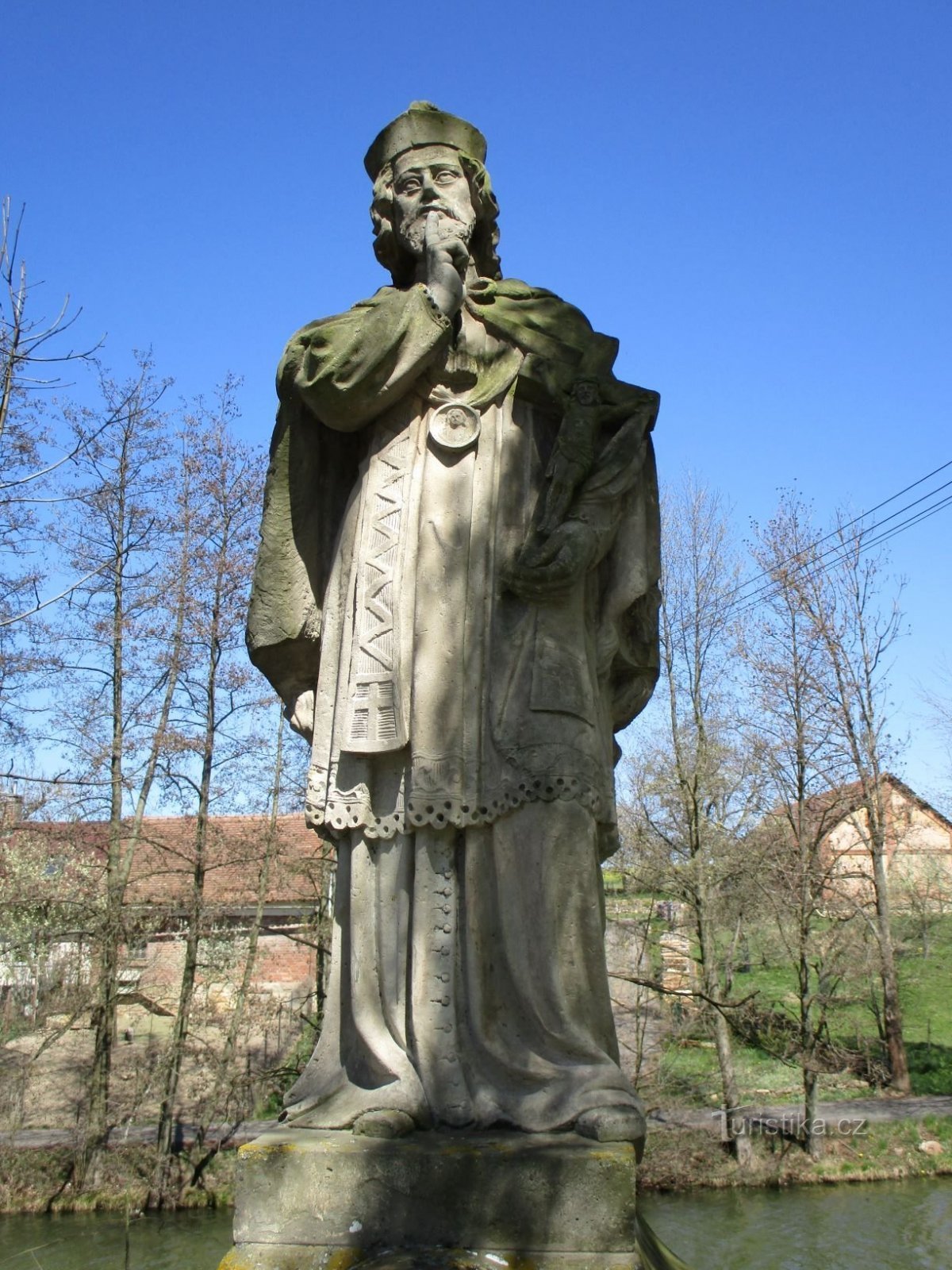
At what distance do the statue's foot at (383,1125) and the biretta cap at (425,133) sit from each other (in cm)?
335

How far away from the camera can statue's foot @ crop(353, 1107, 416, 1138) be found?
3088 millimetres

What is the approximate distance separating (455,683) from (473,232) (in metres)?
1.87

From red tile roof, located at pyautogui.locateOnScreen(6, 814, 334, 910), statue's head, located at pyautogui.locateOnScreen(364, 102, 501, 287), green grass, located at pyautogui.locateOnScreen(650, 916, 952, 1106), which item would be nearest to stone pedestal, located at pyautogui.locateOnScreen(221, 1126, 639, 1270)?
statue's head, located at pyautogui.locateOnScreen(364, 102, 501, 287)

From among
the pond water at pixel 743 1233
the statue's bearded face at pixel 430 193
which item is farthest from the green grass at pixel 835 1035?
the statue's bearded face at pixel 430 193

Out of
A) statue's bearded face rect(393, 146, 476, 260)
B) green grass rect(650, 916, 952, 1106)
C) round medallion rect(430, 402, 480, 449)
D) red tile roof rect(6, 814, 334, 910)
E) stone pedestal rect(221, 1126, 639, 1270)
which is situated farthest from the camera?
green grass rect(650, 916, 952, 1106)

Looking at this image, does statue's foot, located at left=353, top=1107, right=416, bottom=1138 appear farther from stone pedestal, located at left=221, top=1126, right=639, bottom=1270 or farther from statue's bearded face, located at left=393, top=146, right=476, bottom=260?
statue's bearded face, located at left=393, top=146, right=476, bottom=260

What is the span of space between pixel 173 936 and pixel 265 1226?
16.8m

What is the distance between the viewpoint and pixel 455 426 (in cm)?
411

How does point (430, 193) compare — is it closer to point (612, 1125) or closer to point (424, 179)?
point (424, 179)

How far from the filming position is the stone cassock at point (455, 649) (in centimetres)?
340

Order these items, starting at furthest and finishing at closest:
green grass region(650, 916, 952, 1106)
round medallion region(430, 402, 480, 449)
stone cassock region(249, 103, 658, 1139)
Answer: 1. green grass region(650, 916, 952, 1106)
2. round medallion region(430, 402, 480, 449)
3. stone cassock region(249, 103, 658, 1139)

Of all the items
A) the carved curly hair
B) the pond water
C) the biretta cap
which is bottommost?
the pond water

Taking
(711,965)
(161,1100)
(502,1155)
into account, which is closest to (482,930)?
(502,1155)

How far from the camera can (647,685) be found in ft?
13.9
